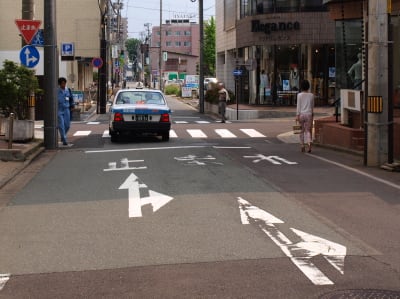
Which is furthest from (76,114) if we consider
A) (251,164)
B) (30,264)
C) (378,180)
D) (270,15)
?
(30,264)

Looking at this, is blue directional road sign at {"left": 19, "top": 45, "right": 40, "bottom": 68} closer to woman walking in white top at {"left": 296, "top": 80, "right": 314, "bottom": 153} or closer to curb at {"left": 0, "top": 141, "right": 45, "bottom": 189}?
curb at {"left": 0, "top": 141, "right": 45, "bottom": 189}

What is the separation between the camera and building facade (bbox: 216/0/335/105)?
38.1 m

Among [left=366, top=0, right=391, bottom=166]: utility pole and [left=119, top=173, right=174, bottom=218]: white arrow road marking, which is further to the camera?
[left=366, top=0, right=391, bottom=166]: utility pole

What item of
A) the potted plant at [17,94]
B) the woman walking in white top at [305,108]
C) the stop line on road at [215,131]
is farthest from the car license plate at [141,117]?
the woman walking in white top at [305,108]

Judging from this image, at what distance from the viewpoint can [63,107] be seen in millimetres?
18984

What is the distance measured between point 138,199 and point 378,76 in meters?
6.38

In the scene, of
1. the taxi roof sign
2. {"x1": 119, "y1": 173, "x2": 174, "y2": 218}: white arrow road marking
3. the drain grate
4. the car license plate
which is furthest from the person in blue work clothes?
the drain grate

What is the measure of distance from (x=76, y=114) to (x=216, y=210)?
83.8ft

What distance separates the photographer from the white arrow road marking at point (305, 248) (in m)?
6.05

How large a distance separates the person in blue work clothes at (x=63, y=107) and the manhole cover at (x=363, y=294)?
47.2ft

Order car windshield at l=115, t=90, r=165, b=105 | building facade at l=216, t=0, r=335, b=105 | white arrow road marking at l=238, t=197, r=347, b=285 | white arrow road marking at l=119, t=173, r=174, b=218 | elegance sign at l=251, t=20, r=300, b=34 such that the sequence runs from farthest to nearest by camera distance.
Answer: elegance sign at l=251, t=20, r=300, b=34 → building facade at l=216, t=0, r=335, b=105 → car windshield at l=115, t=90, r=165, b=105 → white arrow road marking at l=119, t=173, r=174, b=218 → white arrow road marking at l=238, t=197, r=347, b=285

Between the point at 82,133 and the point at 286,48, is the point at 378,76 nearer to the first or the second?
the point at 82,133

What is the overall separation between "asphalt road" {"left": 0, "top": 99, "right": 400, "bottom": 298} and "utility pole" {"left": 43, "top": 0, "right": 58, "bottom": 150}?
11.9 feet

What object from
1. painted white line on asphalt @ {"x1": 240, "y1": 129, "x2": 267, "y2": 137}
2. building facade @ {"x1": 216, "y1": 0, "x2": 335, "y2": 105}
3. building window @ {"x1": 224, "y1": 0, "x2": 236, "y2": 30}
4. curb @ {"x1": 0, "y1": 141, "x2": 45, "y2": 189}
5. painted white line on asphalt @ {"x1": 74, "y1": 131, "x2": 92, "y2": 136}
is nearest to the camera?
curb @ {"x1": 0, "y1": 141, "x2": 45, "y2": 189}
